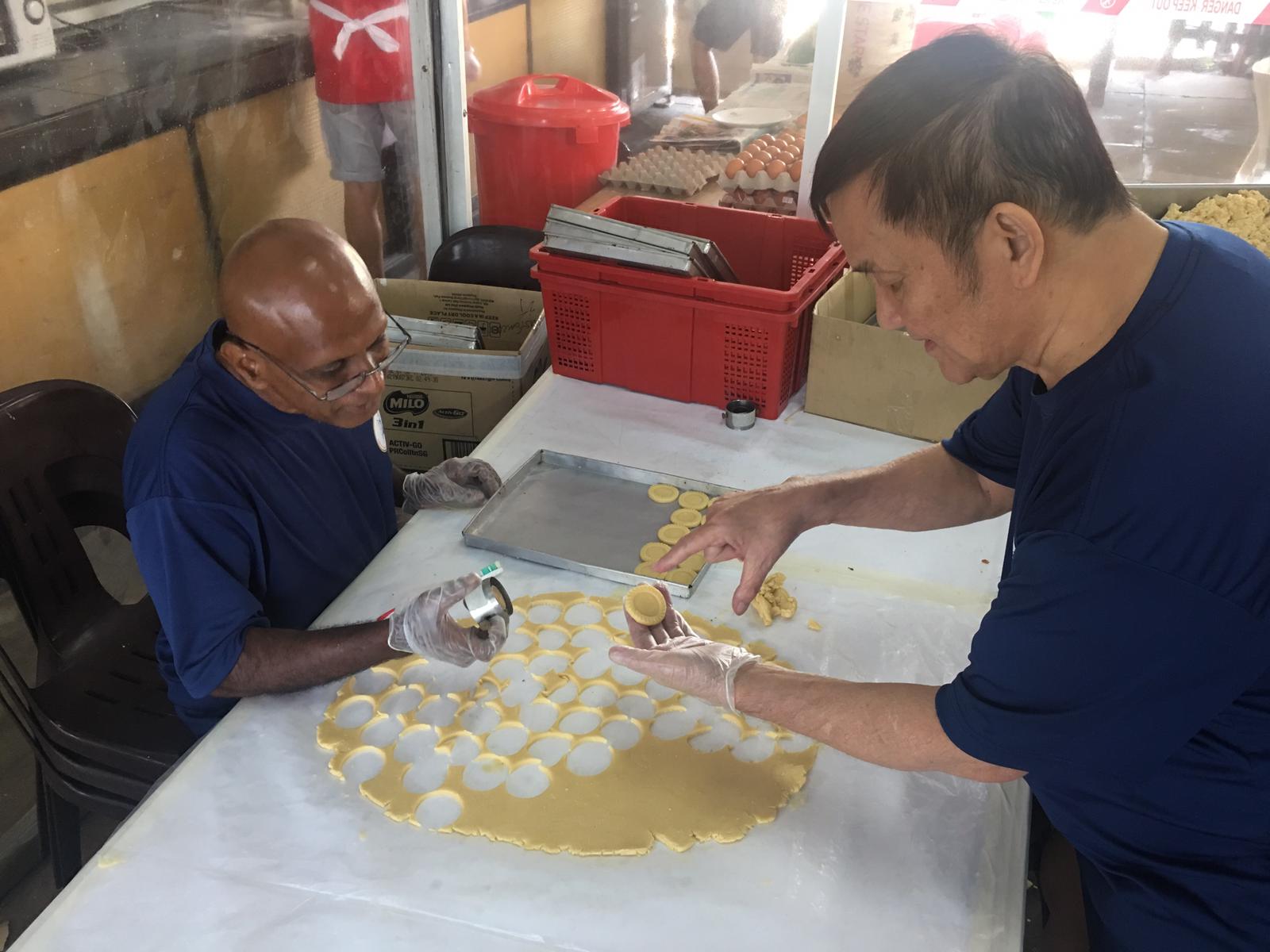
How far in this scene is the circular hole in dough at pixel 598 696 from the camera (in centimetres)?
157

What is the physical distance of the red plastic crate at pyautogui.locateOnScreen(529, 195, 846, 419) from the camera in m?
2.36

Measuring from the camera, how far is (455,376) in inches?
109

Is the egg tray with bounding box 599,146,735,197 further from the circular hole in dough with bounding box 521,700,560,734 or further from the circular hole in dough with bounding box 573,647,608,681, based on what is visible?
the circular hole in dough with bounding box 521,700,560,734

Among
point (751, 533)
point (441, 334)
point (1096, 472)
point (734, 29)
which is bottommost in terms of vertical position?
point (441, 334)

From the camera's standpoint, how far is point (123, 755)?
6.02 ft

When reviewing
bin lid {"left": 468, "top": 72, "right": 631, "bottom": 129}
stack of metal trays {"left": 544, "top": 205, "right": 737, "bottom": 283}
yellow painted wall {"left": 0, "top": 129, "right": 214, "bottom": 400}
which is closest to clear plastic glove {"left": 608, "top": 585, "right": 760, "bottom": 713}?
stack of metal trays {"left": 544, "top": 205, "right": 737, "bottom": 283}

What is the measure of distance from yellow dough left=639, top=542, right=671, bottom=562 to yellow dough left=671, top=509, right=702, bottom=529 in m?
0.08

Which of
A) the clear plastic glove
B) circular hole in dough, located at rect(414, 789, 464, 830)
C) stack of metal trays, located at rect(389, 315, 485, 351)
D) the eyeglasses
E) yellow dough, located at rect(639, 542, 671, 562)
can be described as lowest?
circular hole in dough, located at rect(414, 789, 464, 830)

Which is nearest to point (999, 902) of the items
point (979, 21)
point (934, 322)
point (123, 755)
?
point (934, 322)

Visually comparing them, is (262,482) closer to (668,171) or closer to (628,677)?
(628,677)

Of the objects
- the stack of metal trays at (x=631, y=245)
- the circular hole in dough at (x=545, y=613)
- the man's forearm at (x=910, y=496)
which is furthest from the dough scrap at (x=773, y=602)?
the stack of metal trays at (x=631, y=245)

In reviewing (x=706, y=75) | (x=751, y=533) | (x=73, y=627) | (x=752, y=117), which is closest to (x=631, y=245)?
(x=751, y=533)

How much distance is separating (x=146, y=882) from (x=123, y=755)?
2.24 ft

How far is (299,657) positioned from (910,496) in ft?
3.60
